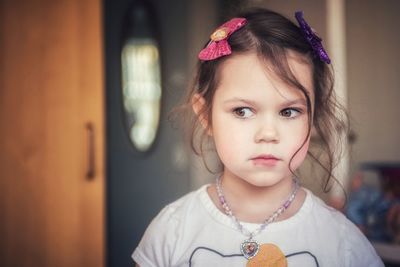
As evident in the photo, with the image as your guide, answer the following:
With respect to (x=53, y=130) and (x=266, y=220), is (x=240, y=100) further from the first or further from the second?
(x=53, y=130)

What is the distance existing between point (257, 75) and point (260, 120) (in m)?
0.09

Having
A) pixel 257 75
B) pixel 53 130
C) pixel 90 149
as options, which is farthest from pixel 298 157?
pixel 53 130

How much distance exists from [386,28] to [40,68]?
88.6 inches

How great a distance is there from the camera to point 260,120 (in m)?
0.93

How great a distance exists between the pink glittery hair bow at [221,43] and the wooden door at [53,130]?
132 centimetres

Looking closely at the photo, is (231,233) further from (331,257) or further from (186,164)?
(186,164)

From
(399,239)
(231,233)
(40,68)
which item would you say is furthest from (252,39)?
(40,68)

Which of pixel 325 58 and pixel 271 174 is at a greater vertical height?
pixel 325 58

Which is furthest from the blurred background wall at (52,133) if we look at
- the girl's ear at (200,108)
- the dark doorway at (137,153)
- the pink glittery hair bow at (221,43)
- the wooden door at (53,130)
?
the pink glittery hair bow at (221,43)

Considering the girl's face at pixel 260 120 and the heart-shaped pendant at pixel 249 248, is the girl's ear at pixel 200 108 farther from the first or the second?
the heart-shaped pendant at pixel 249 248

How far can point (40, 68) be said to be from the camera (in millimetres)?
2240

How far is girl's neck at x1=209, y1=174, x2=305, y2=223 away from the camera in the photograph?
3.41 feet

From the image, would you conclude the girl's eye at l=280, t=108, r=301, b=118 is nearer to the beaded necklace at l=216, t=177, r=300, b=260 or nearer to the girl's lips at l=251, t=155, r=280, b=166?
A: the girl's lips at l=251, t=155, r=280, b=166

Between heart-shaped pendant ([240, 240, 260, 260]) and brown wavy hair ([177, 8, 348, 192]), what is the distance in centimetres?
23
